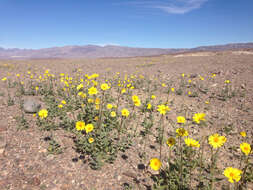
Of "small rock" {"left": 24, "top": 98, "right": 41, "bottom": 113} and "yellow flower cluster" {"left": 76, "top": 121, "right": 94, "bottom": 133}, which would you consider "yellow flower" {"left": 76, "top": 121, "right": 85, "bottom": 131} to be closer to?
"yellow flower cluster" {"left": 76, "top": 121, "right": 94, "bottom": 133}

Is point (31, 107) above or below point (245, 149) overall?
above

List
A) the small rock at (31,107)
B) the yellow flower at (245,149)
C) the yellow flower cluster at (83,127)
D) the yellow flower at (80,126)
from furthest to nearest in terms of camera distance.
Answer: the small rock at (31,107)
the yellow flower at (80,126)
the yellow flower cluster at (83,127)
the yellow flower at (245,149)

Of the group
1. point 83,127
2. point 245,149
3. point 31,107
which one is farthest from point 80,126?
point 245,149

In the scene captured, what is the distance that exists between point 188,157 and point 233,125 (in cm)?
234

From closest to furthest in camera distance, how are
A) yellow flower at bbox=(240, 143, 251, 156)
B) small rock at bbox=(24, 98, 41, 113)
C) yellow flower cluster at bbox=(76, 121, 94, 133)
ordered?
1. yellow flower at bbox=(240, 143, 251, 156)
2. yellow flower cluster at bbox=(76, 121, 94, 133)
3. small rock at bbox=(24, 98, 41, 113)

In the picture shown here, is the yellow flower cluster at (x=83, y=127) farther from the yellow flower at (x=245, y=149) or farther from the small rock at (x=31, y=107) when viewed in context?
the yellow flower at (x=245, y=149)

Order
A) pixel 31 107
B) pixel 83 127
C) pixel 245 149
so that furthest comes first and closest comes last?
pixel 31 107 < pixel 83 127 < pixel 245 149

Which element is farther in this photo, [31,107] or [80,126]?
[31,107]

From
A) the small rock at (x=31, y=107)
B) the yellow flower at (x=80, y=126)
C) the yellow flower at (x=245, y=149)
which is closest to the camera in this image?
the yellow flower at (x=245, y=149)

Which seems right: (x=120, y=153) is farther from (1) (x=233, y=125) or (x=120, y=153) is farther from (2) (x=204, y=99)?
(2) (x=204, y=99)

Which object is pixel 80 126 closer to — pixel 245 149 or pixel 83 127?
pixel 83 127

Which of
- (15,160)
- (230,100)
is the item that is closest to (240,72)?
(230,100)

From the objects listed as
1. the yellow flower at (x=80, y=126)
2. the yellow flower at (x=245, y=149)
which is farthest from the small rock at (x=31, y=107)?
the yellow flower at (x=245, y=149)

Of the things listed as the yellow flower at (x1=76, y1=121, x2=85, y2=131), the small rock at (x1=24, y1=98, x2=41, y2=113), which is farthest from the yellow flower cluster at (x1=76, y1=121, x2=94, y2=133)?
the small rock at (x1=24, y1=98, x2=41, y2=113)
